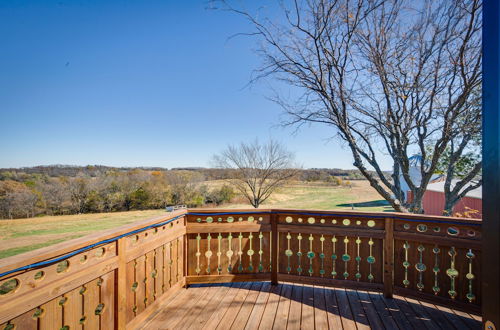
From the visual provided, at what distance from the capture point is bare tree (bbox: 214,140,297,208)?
14695 millimetres

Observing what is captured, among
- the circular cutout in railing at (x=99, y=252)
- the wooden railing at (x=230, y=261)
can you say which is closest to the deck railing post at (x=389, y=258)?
the wooden railing at (x=230, y=261)

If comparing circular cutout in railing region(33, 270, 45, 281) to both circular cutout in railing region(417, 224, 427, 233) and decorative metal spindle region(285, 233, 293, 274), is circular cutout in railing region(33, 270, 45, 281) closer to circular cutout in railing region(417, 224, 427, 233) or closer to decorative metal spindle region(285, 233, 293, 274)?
decorative metal spindle region(285, 233, 293, 274)

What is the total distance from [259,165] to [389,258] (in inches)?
488

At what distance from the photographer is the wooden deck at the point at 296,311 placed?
2270 mm

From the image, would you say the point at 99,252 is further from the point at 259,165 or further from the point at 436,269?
the point at 259,165

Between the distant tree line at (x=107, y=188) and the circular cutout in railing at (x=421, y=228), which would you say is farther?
the distant tree line at (x=107, y=188)

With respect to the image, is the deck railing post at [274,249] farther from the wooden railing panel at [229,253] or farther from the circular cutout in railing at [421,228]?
the circular cutout in railing at [421,228]

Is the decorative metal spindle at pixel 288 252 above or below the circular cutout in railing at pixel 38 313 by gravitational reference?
below

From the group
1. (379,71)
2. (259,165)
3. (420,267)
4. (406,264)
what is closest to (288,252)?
(406,264)

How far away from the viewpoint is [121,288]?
202 centimetres

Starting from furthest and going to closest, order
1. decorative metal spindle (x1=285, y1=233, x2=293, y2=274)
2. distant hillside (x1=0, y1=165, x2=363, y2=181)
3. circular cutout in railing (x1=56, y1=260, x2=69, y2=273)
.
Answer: distant hillside (x1=0, y1=165, x2=363, y2=181) < decorative metal spindle (x1=285, y1=233, x2=293, y2=274) < circular cutout in railing (x1=56, y1=260, x2=69, y2=273)

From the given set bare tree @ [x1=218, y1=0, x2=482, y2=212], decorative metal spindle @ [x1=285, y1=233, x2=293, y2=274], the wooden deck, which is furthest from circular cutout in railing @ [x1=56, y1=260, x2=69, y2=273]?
bare tree @ [x1=218, y1=0, x2=482, y2=212]

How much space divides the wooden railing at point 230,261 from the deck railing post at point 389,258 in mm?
11

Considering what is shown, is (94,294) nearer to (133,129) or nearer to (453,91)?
(453,91)
